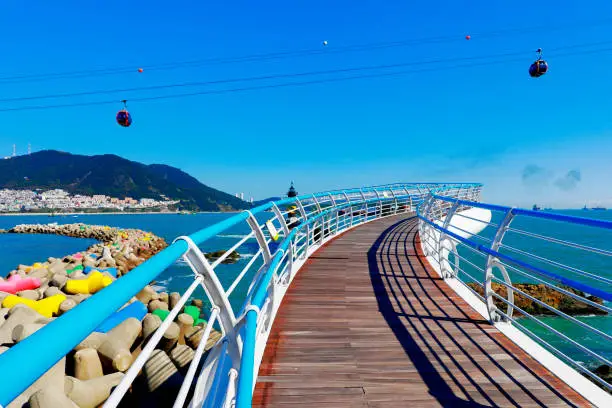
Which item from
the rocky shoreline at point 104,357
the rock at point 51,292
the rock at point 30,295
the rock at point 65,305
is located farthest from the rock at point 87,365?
the rock at point 30,295

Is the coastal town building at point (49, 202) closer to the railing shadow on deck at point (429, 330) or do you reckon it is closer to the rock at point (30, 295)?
the rock at point (30, 295)

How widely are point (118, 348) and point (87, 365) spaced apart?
44 cm

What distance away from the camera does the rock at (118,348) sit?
15.1 feet

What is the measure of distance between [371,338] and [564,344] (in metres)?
17.3

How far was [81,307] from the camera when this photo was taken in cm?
81

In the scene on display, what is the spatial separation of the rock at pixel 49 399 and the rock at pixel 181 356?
168cm

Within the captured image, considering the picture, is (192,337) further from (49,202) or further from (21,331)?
(49,202)

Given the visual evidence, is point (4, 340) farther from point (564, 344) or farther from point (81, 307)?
point (564, 344)

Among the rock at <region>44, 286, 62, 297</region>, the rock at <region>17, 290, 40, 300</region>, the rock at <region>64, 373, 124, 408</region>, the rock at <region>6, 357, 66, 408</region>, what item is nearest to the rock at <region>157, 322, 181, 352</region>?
the rock at <region>64, 373, 124, 408</region>

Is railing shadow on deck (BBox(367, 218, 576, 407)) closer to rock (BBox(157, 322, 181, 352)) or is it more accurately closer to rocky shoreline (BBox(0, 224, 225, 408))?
rocky shoreline (BBox(0, 224, 225, 408))

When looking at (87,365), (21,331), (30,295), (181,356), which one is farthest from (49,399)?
(30,295)

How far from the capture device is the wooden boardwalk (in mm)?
2402

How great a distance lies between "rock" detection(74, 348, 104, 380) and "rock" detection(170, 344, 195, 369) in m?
0.93

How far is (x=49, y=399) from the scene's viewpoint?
10.4 feet
